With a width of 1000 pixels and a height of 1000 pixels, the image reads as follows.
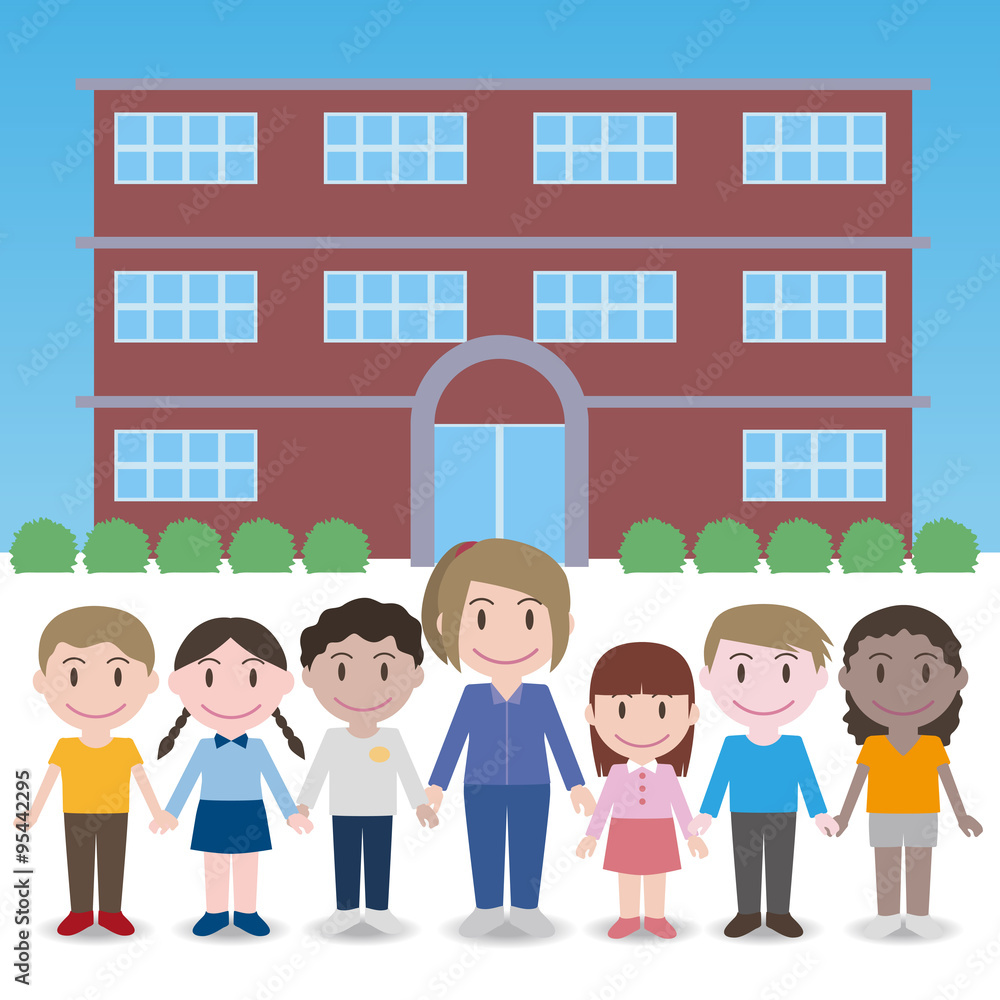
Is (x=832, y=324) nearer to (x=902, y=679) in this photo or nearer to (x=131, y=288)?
(x=131, y=288)

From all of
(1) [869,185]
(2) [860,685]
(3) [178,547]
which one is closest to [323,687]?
(2) [860,685]

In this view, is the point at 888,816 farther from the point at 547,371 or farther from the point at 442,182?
the point at 442,182

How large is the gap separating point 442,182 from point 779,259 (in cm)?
559

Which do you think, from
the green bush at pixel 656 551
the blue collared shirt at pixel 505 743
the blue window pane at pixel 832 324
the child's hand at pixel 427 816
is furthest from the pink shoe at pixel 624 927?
the blue window pane at pixel 832 324

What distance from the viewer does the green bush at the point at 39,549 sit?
1608 cm

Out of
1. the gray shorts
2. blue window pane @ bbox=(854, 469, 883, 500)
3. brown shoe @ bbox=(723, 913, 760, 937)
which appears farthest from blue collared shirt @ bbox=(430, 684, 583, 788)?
blue window pane @ bbox=(854, 469, 883, 500)

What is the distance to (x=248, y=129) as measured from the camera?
70.5 feet

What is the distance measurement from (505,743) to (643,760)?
2.55ft

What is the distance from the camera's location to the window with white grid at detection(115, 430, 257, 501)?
69.8 feet

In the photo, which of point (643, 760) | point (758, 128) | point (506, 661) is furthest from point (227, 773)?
point (758, 128)

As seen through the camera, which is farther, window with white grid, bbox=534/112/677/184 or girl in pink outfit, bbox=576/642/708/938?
window with white grid, bbox=534/112/677/184

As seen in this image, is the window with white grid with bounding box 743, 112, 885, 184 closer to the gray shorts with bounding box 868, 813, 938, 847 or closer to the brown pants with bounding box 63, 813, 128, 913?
the gray shorts with bounding box 868, 813, 938, 847

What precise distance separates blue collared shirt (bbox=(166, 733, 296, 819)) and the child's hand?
765 mm

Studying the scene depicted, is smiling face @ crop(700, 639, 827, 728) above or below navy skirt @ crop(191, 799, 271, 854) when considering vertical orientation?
above
